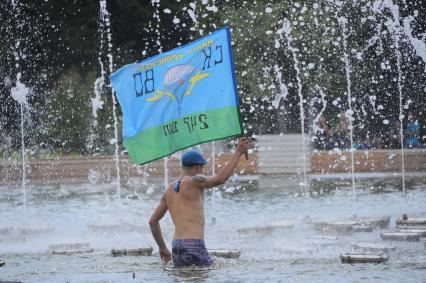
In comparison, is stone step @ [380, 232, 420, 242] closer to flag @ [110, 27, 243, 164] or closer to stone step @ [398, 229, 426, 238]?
stone step @ [398, 229, 426, 238]

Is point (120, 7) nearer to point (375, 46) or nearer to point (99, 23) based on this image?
point (99, 23)

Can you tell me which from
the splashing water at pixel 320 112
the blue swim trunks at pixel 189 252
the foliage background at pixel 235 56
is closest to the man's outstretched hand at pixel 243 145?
the blue swim trunks at pixel 189 252

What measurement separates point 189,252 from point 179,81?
1505 millimetres

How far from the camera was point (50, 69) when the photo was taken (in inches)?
1492

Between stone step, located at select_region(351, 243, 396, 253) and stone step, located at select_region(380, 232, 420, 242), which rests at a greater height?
stone step, located at select_region(380, 232, 420, 242)

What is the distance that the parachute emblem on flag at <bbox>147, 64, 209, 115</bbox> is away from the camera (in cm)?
829

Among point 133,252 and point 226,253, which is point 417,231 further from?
point 133,252

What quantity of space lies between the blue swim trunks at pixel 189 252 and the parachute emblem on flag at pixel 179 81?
1.20 metres

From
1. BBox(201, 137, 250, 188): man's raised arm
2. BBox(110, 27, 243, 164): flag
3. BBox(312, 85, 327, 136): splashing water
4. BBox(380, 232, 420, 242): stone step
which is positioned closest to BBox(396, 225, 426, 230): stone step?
BBox(380, 232, 420, 242): stone step

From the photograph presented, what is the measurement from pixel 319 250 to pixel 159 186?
1176cm

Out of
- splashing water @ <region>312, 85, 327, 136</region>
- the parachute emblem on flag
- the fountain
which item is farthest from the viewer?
splashing water @ <region>312, 85, 327, 136</region>

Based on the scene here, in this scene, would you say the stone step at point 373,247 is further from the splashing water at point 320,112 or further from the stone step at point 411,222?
the splashing water at point 320,112

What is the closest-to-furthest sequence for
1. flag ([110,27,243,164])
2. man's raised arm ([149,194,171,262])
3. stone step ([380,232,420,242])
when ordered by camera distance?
1. man's raised arm ([149,194,171,262])
2. flag ([110,27,243,164])
3. stone step ([380,232,420,242])

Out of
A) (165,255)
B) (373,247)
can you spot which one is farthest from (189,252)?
(373,247)
